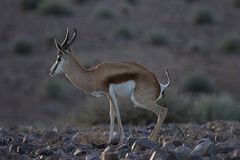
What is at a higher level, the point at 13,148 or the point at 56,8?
the point at 56,8

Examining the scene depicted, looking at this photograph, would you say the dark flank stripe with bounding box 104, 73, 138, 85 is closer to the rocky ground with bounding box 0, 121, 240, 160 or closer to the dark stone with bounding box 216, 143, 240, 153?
the rocky ground with bounding box 0, 121, 240, 160

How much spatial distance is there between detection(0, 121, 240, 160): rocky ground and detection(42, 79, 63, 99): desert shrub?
18850 mm

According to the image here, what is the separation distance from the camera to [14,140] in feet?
40.3

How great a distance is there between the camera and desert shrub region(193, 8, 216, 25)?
43.1 m

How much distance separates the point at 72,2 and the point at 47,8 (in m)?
2.59

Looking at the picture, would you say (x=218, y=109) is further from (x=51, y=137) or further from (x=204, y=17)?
(x=204, y=17)

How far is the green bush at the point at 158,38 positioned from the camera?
128 ft

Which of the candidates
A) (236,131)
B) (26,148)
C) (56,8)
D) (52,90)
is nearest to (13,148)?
(26,148)

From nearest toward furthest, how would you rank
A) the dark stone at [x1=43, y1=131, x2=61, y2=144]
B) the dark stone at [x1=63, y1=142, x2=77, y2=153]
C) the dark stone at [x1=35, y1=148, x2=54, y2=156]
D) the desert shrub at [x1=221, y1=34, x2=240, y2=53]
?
the dark stone at [x1=35, y1=148, x2=54, y2=156] → the dark stone at [x1=63, y1=142, x2=77, y2=153] → the dark stone at [x1=43, y1=131, x2=61, y2=144] → the desert shrub at [x1=221, y1=34, x2=240, y2=53]

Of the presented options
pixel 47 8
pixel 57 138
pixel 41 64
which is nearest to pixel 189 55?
pixel 41 64

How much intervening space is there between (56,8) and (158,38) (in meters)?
7.83

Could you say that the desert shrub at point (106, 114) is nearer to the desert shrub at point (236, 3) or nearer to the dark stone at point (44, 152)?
the dark stone at point (44, 152)

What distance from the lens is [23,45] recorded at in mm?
37625

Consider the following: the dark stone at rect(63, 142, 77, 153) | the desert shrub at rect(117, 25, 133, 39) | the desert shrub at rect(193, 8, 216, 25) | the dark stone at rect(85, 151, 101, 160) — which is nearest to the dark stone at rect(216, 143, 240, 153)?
the dark stone at rect(85, 151, 101, 160)
